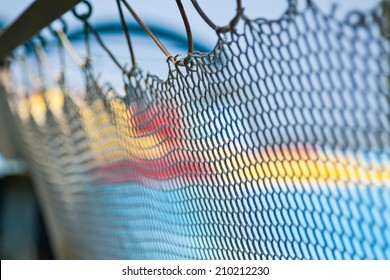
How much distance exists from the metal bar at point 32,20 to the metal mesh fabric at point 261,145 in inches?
3.5

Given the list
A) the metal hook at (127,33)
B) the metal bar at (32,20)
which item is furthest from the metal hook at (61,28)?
Result: the metal hook at (127,33)

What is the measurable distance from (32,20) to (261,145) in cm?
38

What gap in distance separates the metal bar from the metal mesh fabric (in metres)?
0.09

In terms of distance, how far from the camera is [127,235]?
2.56 ft

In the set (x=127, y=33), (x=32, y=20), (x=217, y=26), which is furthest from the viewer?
Result: (x=32, y=20)

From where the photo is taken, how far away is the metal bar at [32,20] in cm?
56

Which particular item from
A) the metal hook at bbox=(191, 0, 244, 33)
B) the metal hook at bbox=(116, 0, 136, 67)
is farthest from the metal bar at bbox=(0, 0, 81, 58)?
the metal hook at bbox=(191, 0, 244, 33)

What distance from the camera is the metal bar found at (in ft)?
1.83

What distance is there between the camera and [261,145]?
0.41 m

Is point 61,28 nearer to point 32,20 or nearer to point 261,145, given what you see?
point 32,20

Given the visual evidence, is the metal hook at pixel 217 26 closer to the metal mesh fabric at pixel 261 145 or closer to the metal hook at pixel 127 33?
the metal mesh fabric at pixel 261 145

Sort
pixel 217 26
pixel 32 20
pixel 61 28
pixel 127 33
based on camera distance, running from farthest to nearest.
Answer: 1. pixel 61 28
2. pixel 32 20
3. pixel 127 33
4. pixel 217 26

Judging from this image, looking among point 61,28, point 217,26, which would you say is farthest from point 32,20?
point 217,26
